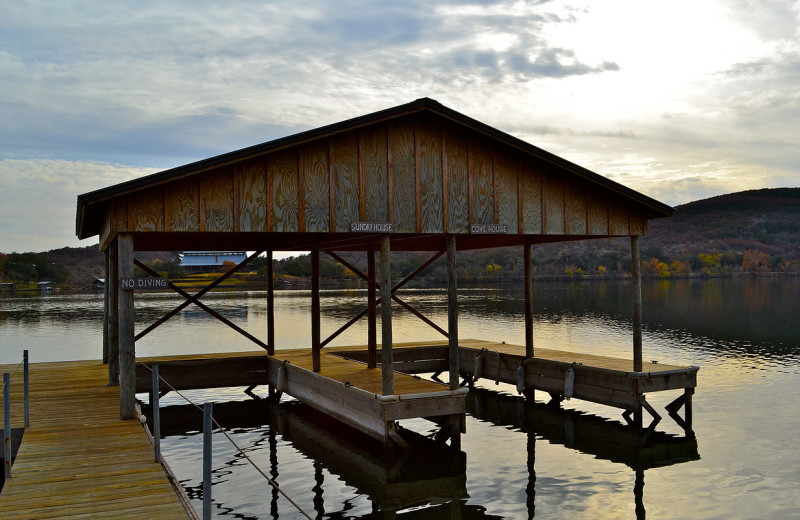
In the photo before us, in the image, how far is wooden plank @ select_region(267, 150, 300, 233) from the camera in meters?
13.7

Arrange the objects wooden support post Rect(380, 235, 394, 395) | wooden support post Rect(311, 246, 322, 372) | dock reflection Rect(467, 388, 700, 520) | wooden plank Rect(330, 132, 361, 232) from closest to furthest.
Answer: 1. wooden support post Rect(380, 235, 394, 395)
2. wooden plank Rect(330, 132, 361, 232)
3. dock reflection Rect(467, 388, 700, 520)
4. wooden support post Rect(311, 246, 322, 372)

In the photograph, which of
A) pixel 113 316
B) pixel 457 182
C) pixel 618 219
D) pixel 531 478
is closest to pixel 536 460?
pixel 531 478

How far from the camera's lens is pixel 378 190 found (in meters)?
14.3

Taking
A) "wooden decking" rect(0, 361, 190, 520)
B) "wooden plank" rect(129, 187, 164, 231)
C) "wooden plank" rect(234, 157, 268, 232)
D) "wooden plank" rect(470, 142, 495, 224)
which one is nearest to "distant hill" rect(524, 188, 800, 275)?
"wooden plank" rect(470, 142, 495, 224)

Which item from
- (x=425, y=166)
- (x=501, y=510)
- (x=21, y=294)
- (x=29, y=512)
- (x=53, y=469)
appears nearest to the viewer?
(x=29, y=512)

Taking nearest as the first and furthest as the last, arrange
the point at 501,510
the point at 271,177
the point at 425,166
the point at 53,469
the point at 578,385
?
the point at 53,469 < the point at 501,510 < the point at 271,177 < the point at 425,166 < the point at 578,385

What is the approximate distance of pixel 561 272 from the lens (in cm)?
12362

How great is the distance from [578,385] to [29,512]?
1341 cm

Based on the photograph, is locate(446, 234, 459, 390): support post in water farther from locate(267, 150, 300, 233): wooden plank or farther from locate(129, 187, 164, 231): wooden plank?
locate(129, 187, 164, 231): wooden plank

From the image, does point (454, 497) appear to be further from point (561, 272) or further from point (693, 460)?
point (561, 272)

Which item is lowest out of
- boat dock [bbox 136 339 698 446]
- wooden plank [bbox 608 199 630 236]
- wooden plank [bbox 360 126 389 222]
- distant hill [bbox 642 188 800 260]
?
boat dock [bbox 136 339 698 446]

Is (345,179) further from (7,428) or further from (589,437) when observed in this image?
(589,437)

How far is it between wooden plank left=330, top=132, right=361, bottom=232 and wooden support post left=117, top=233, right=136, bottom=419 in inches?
152

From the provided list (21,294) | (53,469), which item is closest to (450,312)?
(53,469)
